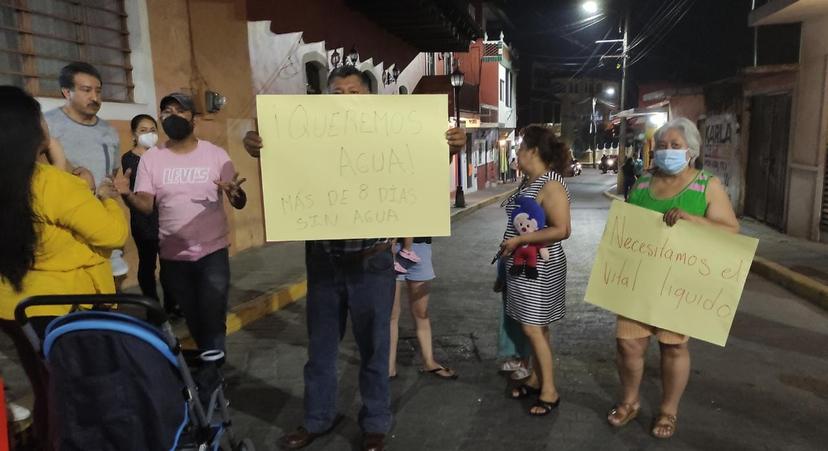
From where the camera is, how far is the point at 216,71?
8.26m

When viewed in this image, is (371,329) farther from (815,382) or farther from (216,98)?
(216,98)

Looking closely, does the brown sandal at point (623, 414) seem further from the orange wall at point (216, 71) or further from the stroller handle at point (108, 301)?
the orange wall at point (216, 71)

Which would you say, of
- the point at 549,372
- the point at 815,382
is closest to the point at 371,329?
the point at 549,372

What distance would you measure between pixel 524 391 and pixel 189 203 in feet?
8.31

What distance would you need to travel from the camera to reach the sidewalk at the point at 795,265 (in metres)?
6.47

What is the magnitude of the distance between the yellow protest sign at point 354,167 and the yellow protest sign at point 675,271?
1.07m

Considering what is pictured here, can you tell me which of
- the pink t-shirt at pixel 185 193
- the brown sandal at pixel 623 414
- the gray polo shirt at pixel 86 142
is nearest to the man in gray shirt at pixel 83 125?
the gray polo shirt at pixel 86 142

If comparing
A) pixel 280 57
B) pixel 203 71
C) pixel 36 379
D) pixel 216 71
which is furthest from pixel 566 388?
pixel 280 57

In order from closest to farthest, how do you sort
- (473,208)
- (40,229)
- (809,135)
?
(40,229) → (809,135) → (473,208)

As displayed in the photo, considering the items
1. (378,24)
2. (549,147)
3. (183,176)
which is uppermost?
(378,24)

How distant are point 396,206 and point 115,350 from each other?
144cm

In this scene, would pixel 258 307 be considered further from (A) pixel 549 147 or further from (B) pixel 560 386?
(A) pixel 549 147

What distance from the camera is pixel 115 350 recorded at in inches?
79.8

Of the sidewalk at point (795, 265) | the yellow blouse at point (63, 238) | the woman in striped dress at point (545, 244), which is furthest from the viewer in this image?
the sidewalk at point (795, 265)
